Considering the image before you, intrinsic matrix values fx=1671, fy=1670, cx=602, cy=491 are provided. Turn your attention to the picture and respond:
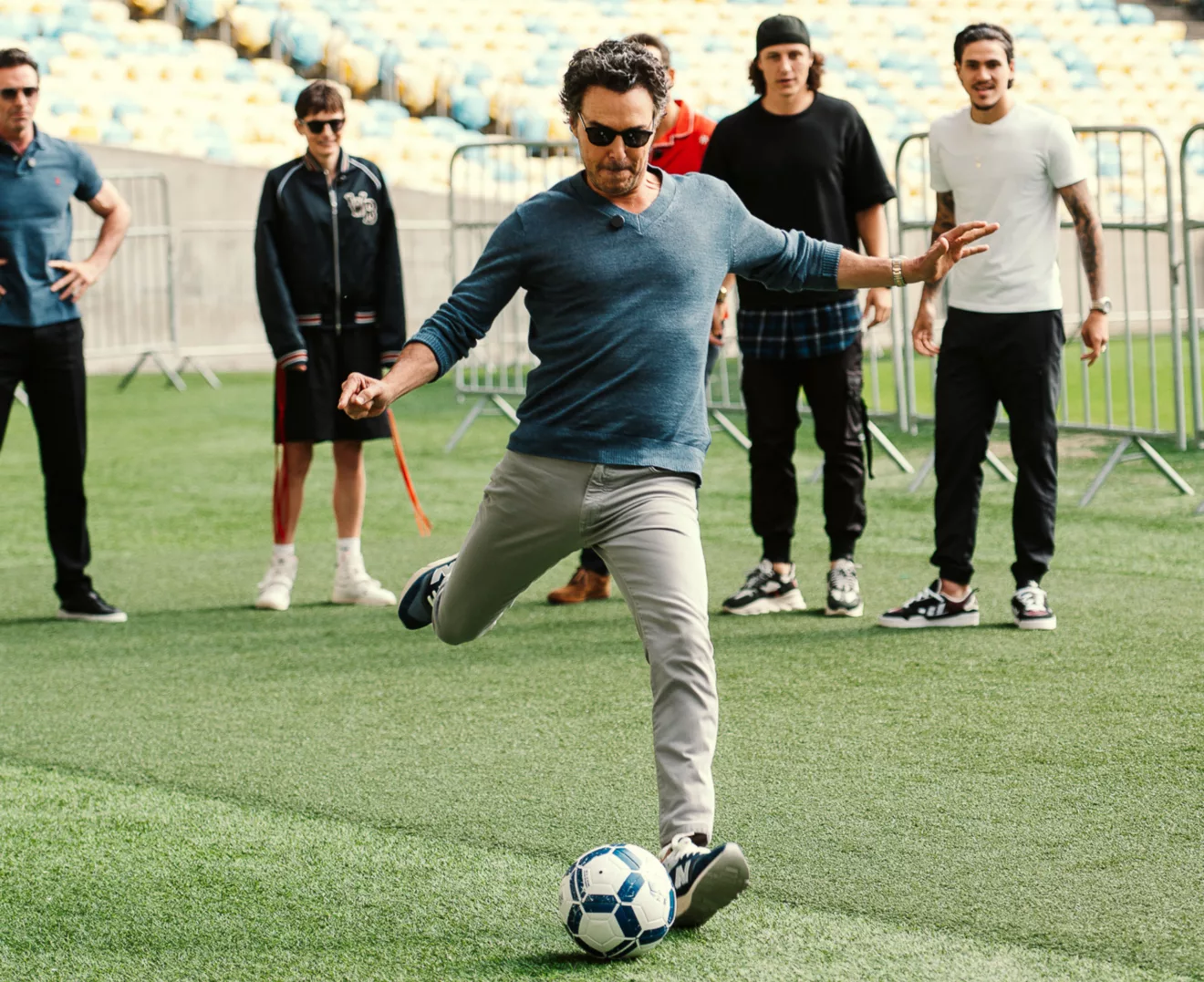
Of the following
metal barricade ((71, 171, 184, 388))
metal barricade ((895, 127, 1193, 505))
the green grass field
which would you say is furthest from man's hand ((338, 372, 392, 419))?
metal barricade ((71, 171, 184, 388))

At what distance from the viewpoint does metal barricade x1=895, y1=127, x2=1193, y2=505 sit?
9312 mm

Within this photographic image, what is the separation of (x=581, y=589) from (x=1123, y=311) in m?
11.0

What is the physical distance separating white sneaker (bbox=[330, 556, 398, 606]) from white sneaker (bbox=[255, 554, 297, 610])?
0.21 meters

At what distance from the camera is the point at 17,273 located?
21.7 ft

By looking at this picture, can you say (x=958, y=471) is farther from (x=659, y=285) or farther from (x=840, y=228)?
(x=659, y=285)

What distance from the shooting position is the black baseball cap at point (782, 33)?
633 cm

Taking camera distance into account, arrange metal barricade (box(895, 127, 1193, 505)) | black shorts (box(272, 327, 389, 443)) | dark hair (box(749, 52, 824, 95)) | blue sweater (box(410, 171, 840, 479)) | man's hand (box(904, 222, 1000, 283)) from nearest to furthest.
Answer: blue sweater (box(410, 171, 840, 479)) → man's hand (box(904, 222, 1000, 283)) → dark hair (box(749, 52, 824, 95)) → black shorts (box(272, 327, 389, 443)) → metal barricade (box(895, 127, 1193, 505))

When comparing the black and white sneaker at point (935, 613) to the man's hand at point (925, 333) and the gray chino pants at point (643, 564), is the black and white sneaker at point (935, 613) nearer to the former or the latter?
the man's hand at point (925, 333)

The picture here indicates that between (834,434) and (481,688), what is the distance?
1.88 metres

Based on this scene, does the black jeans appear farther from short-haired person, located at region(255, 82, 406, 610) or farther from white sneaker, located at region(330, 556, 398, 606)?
white sneaker, located at region(330, 556, 398, 606)

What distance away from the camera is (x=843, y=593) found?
263 inches

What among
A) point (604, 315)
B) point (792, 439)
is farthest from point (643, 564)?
point (792, 439)

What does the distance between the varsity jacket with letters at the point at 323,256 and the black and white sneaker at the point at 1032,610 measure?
2.69 meters

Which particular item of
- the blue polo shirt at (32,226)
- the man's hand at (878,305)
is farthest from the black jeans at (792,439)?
the blue polo shirt at (32,226)
